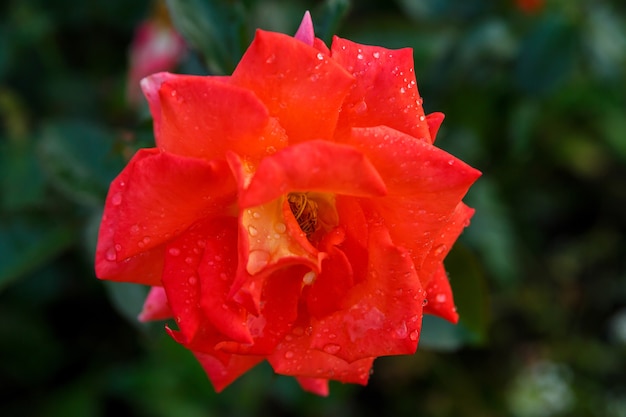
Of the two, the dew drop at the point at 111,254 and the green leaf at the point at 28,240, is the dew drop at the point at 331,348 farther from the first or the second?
the green leaf at the point at 28,240

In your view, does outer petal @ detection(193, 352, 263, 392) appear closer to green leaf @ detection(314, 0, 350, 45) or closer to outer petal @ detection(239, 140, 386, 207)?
outer petal @ detection(239, 140, 386, 207)

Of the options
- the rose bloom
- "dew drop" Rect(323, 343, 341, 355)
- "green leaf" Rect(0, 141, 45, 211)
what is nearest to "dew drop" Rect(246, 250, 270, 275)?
the rose bloom

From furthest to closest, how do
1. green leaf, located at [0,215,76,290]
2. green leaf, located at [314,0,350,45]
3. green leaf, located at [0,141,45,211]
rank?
green leaf, located at [0,141,45,211]
green leaf, located at [0,215,76,290]
green leaf, located at [314,0,350,45]

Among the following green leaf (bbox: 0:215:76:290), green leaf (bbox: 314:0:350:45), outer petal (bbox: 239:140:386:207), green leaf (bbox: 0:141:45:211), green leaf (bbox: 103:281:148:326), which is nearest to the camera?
outer petal (bbox: 239:140:386:207)

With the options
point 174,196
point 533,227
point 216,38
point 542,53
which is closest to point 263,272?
point 174,196

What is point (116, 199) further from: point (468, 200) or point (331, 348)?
point (468, 200)

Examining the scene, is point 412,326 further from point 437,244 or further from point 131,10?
point 131,10
